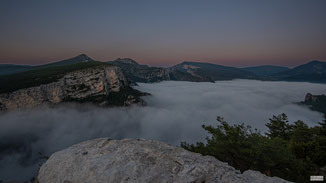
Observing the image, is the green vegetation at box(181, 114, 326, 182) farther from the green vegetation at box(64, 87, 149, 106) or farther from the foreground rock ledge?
the green vegetation at box(64, 87, 149, 106)

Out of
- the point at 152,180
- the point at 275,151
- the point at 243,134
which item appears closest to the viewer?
the point at 152,180

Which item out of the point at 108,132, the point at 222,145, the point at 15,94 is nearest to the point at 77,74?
the point at 15,94

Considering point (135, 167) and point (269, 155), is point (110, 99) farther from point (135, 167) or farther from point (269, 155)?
point (135, 167)

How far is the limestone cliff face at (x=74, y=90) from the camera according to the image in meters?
109

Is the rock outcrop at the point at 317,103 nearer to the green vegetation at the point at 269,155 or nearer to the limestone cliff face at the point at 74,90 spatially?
the green vegetation at the point at 269,155

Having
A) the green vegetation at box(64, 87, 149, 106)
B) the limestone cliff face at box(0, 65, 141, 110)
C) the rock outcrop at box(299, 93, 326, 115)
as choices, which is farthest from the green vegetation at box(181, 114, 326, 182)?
the rock outcrop at box(299, 93, 326, 115)

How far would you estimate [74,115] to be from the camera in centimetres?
16088

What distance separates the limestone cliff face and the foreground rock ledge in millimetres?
153162

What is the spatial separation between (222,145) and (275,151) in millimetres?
4512

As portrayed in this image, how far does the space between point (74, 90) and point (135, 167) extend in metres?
170

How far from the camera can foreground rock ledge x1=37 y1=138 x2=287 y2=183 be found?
4898 millimetres

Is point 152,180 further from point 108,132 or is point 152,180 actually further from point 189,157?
point 108,132

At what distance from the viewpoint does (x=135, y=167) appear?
5223 millimetres

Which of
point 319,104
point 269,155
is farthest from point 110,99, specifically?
point 319,104
